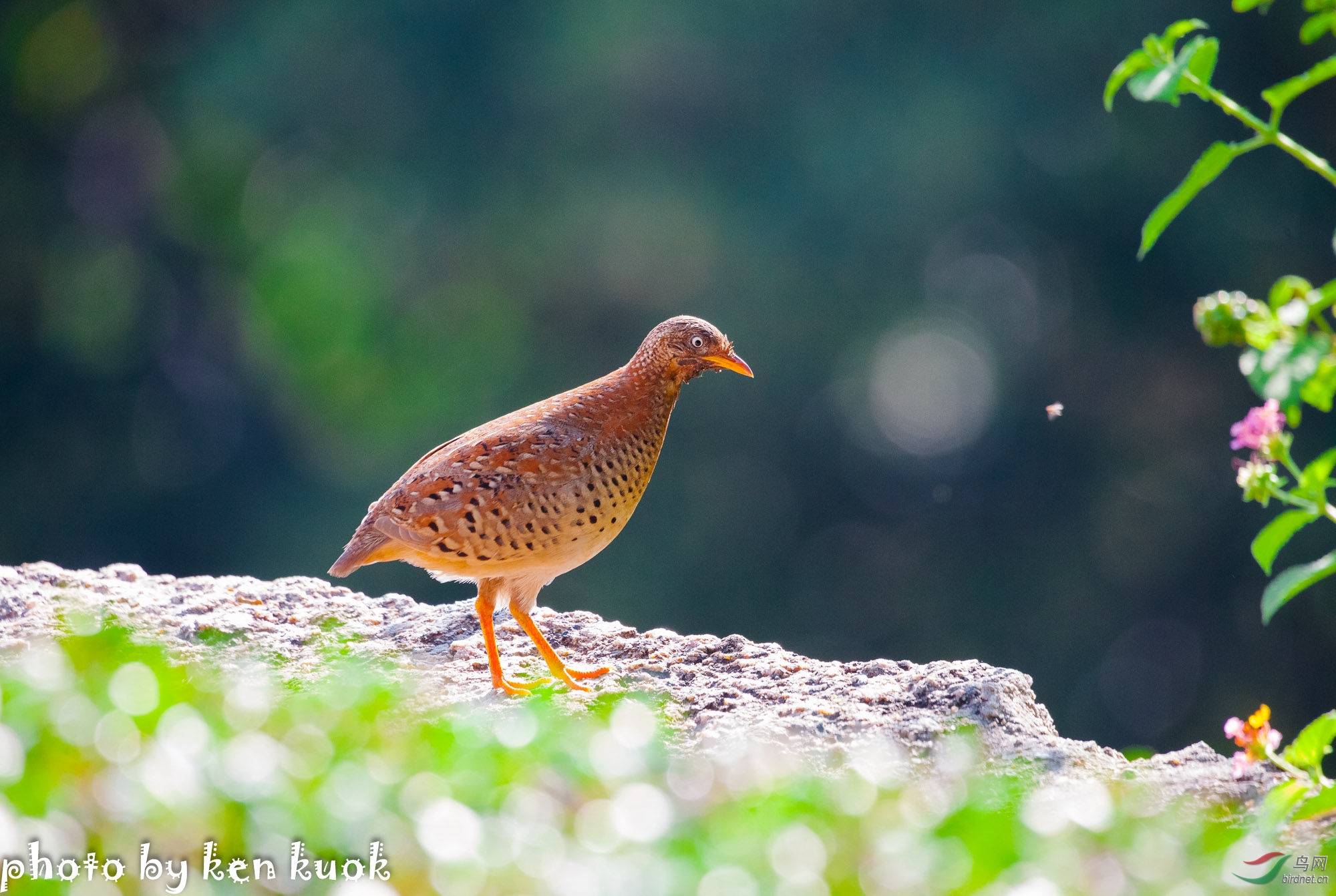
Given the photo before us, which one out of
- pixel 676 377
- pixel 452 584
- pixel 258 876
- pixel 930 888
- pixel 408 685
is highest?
pixel 452 584

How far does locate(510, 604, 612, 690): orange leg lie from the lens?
14.4ft

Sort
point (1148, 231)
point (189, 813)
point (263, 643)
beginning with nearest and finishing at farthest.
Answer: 1. point (189, 813)
2. point (1148, 231)
3. point (263, 643)

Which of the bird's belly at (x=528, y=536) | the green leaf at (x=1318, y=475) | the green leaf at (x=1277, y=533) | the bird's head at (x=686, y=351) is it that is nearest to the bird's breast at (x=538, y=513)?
the bird's belly at (x=528, y=536)

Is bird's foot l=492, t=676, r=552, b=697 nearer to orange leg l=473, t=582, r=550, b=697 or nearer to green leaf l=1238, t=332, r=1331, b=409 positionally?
orange leg l=473, t=582, r=550, b=697

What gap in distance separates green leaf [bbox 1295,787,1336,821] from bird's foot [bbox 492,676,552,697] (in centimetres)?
235

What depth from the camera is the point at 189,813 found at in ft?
6.80

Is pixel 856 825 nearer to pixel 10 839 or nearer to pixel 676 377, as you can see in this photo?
pixel 10 839

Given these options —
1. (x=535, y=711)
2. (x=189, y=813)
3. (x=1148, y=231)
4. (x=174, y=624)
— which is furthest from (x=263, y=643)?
(x=1148, y=231)

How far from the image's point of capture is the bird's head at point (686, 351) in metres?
4.92

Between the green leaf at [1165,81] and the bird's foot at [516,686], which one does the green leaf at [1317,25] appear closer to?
the green leaf at [1165,81]

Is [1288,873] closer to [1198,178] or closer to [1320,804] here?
[1320,804]

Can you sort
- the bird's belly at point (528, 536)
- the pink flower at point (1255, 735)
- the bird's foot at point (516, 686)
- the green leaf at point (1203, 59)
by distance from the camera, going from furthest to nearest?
the bird's belly at point (528, 536) < the bird's foot at point (516, 686) < the pink flower at point (1255, 735) < the green leaf at point (1203, 59)

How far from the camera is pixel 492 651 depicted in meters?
4.42

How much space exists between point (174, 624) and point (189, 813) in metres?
2.76
